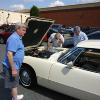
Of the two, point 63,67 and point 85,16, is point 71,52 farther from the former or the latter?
point 85,16

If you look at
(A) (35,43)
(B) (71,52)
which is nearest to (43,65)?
(B) (71,52)

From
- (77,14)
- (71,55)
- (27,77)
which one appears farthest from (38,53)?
(77,14)

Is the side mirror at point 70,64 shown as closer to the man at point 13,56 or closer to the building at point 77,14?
the man at point 13,56

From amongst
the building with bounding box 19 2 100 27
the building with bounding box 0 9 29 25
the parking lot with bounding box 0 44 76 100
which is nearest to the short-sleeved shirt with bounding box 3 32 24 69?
the parking lot with bounding box 0 44 76 100

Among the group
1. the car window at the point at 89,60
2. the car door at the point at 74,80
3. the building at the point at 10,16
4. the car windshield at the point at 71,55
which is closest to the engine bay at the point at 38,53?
the car windshield at the point at 71,55

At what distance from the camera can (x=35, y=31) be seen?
7.77 m

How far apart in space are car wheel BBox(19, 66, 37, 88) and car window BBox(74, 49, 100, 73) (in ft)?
4.59

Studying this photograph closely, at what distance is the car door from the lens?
5141 mm

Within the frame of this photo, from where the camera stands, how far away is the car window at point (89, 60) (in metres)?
5.46

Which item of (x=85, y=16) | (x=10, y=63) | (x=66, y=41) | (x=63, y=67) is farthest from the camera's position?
(x=85, y=16)

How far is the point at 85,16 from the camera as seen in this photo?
62.3 meters

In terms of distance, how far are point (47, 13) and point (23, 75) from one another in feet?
208

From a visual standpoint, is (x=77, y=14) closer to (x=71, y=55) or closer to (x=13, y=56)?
(x=71, y=55)

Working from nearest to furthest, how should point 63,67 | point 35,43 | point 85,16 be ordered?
point 63,67 → point 35,43 → point 85,16
